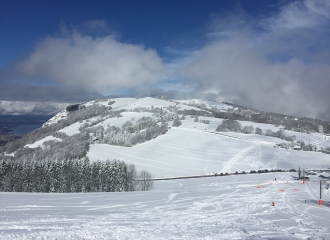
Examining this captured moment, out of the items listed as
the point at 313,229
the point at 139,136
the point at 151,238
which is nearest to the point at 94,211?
the point at 151,238

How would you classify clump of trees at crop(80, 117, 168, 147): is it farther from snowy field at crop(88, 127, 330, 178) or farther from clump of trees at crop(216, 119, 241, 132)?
clump of trees at crop(216, 119, 241, 132)

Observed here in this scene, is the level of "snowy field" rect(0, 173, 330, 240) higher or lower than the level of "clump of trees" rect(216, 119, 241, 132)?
lower

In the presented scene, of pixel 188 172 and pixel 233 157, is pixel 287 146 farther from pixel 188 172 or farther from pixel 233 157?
pixel 188 172

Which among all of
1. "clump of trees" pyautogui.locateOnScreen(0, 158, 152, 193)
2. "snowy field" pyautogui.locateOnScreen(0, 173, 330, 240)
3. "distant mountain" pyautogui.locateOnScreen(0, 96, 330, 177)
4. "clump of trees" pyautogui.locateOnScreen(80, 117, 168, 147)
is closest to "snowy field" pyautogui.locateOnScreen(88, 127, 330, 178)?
"distant mountain" pyautogui.locateOnScreen(0, 96, 330, 177)

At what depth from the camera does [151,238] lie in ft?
44.2

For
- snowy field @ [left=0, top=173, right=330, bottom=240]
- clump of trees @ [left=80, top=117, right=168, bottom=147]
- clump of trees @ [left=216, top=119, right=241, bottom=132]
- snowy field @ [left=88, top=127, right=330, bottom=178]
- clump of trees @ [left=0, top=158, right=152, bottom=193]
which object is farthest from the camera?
clump of trees @ [left=216, top=119, right=241, bottom=132]

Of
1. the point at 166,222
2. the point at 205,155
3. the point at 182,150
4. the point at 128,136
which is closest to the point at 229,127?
the point at 205,155

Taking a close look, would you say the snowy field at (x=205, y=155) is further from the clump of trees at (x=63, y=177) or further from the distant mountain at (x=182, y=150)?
the clump of trees at (x=63, y=177)

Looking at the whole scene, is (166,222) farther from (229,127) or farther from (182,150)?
(229,127)

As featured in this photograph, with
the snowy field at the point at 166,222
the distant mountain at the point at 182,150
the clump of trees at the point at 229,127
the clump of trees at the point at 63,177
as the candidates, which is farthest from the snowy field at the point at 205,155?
the snowy field at the point at 166,222

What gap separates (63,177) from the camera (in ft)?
148

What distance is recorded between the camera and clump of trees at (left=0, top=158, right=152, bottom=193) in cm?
4338

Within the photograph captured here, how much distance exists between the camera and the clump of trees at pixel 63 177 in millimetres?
43375

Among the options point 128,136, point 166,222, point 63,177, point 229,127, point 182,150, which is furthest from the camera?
point 229,127
